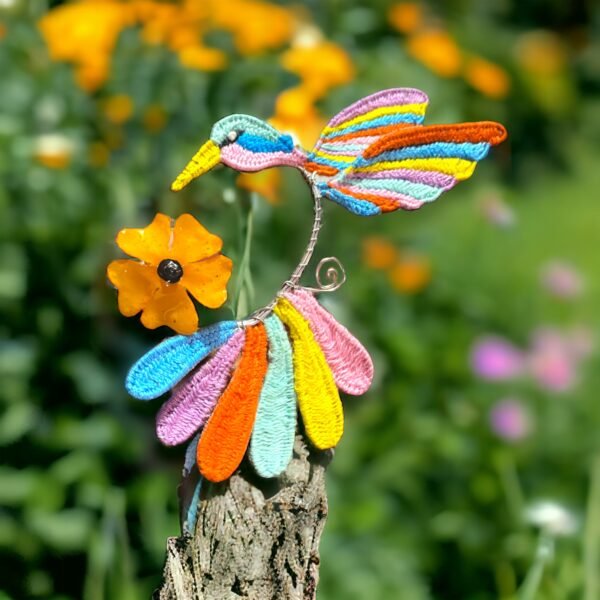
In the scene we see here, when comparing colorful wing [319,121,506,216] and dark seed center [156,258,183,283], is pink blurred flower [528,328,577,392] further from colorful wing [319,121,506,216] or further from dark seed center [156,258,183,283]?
dark seed center [156,258,183,283]

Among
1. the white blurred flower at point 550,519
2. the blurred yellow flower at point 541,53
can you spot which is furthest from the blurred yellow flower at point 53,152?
the blurred yellow flower at point 541,53

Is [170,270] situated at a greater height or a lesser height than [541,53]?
greater

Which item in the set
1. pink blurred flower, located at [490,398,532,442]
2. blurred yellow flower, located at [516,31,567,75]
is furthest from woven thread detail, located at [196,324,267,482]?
blurred yellow flower, located at [516,31,567,75]

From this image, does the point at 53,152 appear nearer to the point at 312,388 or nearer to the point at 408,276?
the point at 408,276

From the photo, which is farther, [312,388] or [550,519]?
[550,519]

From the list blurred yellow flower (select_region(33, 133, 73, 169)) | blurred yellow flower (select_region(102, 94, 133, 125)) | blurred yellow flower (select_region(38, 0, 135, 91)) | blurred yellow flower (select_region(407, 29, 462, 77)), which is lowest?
blurred yellow flower (select_region(407, 29, 462, 77))

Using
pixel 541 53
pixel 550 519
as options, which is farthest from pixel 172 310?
pixel 541 53
